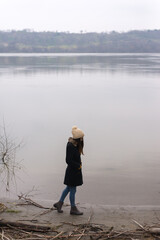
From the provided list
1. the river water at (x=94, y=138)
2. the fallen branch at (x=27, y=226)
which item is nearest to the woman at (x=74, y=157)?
the fallen branch at (x=27, y=226)

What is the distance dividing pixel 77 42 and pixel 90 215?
106 meters

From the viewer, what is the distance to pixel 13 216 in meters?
4.69

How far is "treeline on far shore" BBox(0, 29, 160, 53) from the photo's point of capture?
95.2 metres

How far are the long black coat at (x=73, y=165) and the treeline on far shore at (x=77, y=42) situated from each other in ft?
295

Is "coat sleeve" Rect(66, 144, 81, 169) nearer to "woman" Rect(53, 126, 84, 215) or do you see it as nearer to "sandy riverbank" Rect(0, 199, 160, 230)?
"woman" Rect(53, 126, 84, 215)

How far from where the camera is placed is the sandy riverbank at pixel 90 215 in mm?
Answer: 4535

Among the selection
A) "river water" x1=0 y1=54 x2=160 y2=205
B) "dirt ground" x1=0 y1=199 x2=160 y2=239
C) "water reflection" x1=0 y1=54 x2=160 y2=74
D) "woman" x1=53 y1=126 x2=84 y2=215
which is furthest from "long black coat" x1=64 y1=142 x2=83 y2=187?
"water reflection" x1=0 y1=54 x2=160 y2=74

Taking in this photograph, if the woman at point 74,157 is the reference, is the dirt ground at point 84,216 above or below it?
below

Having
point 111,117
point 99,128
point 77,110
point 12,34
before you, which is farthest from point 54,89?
point 12,34

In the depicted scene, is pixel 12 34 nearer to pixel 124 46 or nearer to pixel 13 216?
pixel 124 46

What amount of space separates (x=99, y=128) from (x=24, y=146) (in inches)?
116

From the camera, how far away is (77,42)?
108000 millimetres

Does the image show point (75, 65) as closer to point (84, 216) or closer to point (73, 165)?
point (84, 216)

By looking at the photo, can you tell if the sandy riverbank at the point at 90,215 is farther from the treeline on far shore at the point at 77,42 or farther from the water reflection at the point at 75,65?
the treeline on far shore at the point at 77,42
